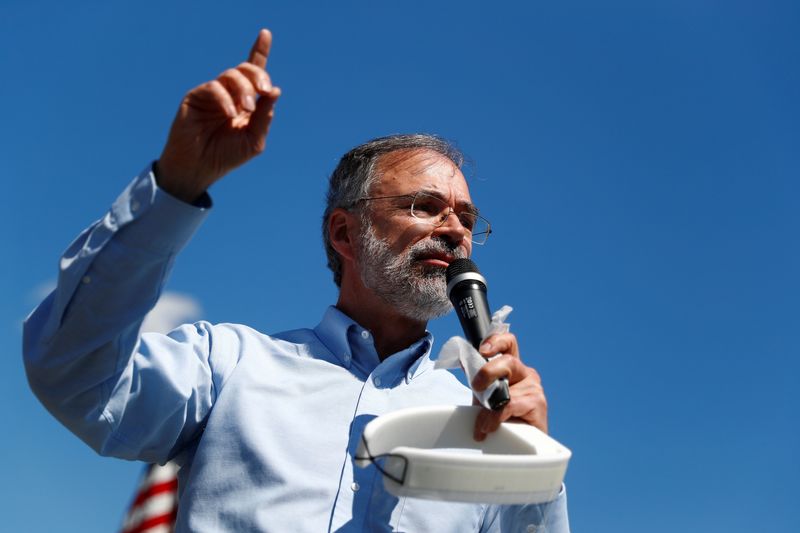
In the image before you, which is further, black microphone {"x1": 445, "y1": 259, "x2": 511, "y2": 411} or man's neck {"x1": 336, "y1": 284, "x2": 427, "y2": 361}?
man's neck {"x1": 336, "y1": 284, "x2": 427, "y2": 361}

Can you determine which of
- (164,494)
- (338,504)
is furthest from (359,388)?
(164,494)

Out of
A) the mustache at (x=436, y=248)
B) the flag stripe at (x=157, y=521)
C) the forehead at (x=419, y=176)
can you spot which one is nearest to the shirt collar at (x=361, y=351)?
the mustache at (x=436, y=248)

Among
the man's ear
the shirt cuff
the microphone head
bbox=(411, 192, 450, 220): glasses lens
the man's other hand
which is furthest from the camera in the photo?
the man's ear

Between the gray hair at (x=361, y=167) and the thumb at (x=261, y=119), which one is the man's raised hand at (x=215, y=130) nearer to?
the thumb at (x=261, y=119)

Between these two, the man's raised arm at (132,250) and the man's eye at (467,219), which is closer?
the man's raised arm at (132,250)

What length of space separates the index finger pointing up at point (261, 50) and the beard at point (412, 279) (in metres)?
1.40

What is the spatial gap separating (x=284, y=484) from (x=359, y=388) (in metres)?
0.55

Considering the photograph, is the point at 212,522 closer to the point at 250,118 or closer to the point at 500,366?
the point at 500,366

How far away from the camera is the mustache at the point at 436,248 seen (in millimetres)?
3504

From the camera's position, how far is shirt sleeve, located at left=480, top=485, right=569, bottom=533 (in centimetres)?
261

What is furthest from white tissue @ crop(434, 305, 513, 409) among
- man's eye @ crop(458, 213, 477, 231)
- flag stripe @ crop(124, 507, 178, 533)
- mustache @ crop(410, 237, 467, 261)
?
flag stripe @ crop(124, 507, 178, 533)

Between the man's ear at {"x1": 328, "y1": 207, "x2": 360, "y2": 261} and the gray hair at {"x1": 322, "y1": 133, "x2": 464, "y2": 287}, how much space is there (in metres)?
0.05

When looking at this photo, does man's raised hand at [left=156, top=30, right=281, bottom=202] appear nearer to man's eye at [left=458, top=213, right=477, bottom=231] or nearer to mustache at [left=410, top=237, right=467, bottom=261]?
mustache at [left=410, top=237, right=467, bottom=261]

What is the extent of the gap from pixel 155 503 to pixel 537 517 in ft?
5.38
